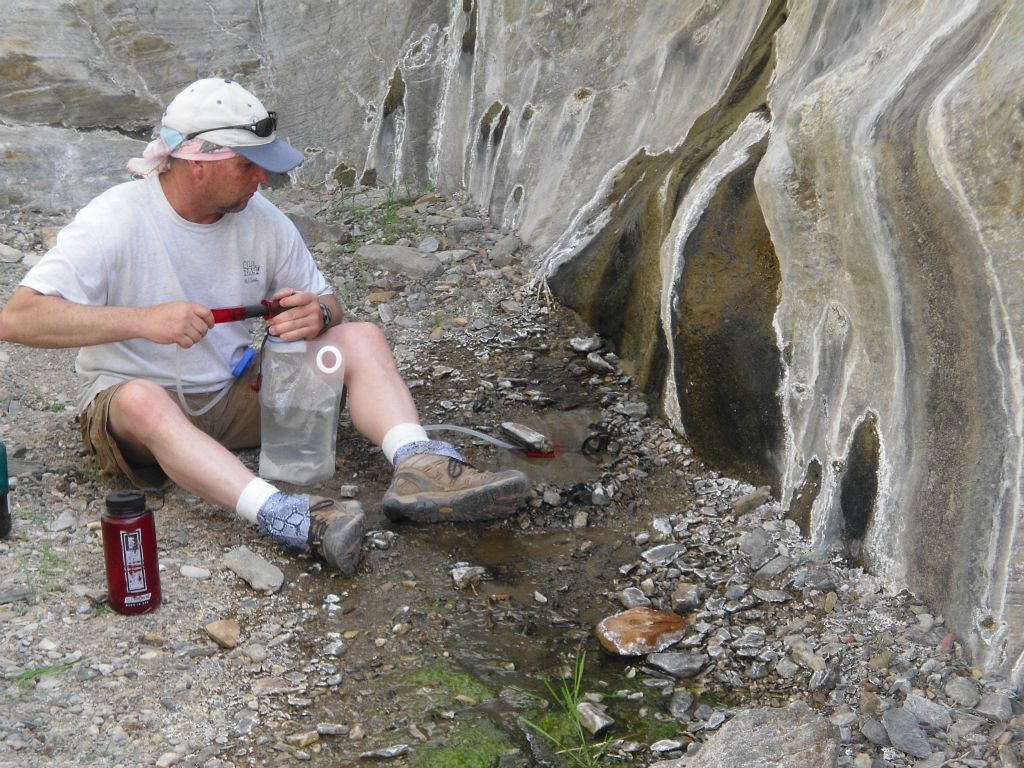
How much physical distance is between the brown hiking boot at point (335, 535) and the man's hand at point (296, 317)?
63 centimetres

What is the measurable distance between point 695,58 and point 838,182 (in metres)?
2.13

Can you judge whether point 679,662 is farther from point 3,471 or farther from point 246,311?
point 3,471

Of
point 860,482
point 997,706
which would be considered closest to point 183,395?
point 860,482

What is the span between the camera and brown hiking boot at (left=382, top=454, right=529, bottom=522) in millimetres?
3729

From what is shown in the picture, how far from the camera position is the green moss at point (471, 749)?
8.77 feet

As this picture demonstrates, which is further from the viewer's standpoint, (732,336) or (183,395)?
(732,336)

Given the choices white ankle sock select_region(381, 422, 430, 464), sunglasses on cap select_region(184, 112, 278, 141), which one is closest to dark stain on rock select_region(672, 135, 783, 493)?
white ankle sock select_region(381, 422, 430, 464)

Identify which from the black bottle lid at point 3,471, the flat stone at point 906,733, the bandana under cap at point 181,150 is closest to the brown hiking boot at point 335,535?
the black bottle lid at point 3,471

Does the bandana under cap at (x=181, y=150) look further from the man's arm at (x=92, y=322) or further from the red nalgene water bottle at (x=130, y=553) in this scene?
the red nalgene water bottle at (x=130, y=553)

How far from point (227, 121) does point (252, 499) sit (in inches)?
49.5

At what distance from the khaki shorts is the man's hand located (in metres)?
0.30

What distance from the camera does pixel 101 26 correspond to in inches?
299

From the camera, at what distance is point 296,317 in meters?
3.78

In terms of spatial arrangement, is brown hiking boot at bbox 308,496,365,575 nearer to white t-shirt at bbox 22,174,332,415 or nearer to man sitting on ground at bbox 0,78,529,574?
man sitting on ground at bbox 0,78,529,574
